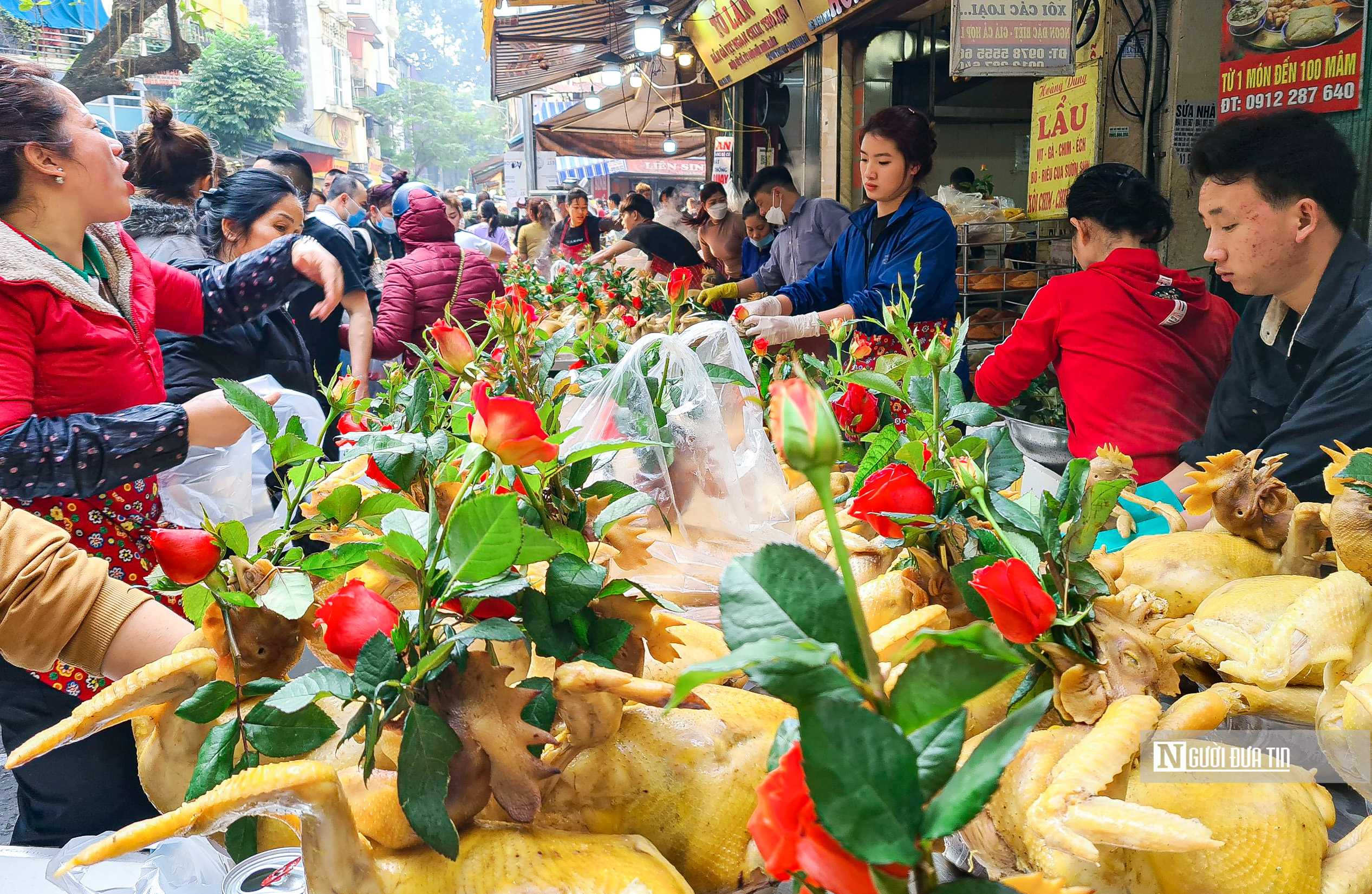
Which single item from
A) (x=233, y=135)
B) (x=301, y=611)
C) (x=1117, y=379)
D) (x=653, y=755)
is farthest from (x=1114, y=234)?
(x=233, y=135)

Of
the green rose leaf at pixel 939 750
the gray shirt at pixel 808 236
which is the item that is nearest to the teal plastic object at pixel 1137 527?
the green rose leaf at pixel 939 750

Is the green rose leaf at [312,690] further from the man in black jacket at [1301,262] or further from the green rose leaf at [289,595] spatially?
the man in black jacket at [1301,262]

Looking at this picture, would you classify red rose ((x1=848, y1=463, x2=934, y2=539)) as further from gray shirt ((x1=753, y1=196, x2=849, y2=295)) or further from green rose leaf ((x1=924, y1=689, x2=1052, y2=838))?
gray shirt ((x1=753, y1=196, x2=849, y2=295))

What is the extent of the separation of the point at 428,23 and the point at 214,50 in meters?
65.0

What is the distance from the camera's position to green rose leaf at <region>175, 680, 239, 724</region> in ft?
2.66

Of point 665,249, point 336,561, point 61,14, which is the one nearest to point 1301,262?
point 336,561

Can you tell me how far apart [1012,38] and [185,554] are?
3647mm

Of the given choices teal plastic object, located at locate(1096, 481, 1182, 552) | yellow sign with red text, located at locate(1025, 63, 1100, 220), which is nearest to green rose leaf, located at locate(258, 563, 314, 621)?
teal plastic object, located at locate(1096, 481, 1182, 552)

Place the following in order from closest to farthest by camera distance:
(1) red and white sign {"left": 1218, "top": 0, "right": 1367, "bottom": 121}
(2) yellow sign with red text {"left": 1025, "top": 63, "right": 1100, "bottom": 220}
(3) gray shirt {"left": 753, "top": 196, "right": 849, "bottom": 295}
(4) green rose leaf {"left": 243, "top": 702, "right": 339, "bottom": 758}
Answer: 1. (4) green rose leaf {"left": 243, "top": 702, "right": 339, "bottom": 758}
2. (1) red and white sign {"left": 1218, "top": 0, "right": 1367, "bottom": 121}
3. (2) yellow sign with red text {"left": 1025, "top": 63, "right": 1100, "bottom": 220}
4. (3) gray shirt {"left": 753, "top": 196, "right": 849, "bottom": 295}

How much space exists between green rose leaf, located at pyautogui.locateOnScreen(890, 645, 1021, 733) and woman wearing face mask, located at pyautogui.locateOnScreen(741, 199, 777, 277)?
20.1ft

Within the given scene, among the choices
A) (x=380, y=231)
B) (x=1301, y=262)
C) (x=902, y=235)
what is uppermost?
(x=380, y=231)

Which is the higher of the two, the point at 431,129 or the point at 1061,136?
the point at 431,129

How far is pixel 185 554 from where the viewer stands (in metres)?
0.79

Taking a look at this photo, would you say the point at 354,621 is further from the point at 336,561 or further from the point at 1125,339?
the point at 1125,339
